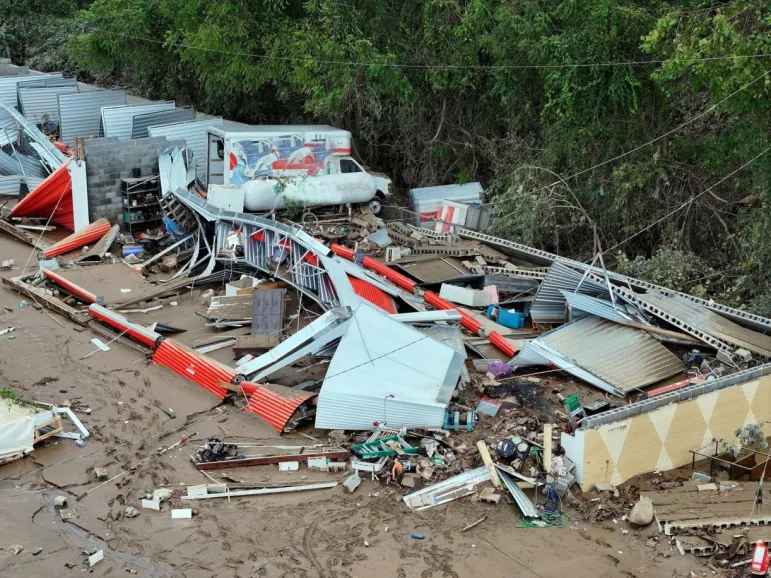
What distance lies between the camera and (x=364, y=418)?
40.1ft

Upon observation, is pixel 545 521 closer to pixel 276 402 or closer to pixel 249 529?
pixel 249 529

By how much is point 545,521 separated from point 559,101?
9296 millimetres

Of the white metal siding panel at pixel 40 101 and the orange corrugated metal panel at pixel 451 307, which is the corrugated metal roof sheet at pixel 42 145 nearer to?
the white metal siding panel at pixel 40 101

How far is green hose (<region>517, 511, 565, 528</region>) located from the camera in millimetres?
10586

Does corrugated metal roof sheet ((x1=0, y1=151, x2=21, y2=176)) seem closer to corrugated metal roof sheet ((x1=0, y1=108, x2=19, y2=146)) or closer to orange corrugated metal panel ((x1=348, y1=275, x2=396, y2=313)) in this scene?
corrugated metal roof sheet ((x1=0, y1=108, x2=19, y2=146))

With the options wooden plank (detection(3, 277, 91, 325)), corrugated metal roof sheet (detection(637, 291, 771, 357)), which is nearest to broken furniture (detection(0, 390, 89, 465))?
wooden plank (detection(3, 277, 91, 325))

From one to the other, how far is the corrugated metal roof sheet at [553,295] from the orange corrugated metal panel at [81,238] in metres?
9.91

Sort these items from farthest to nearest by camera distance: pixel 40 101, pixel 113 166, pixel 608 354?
pixel 40 101
pixel 113 166
pixel 608 354

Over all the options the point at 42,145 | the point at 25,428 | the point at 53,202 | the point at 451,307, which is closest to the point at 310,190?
the point at 451,307

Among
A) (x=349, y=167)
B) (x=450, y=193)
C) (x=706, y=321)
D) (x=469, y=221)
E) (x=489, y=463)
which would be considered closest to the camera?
(x=489, y=463)

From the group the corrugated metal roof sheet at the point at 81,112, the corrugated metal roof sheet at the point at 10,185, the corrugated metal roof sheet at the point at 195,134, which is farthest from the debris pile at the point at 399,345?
the corrugated metal roof sheet at the point at 81,112

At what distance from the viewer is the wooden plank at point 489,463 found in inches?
440

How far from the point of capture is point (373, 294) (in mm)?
15117

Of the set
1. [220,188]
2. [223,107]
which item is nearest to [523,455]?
[220,188]
